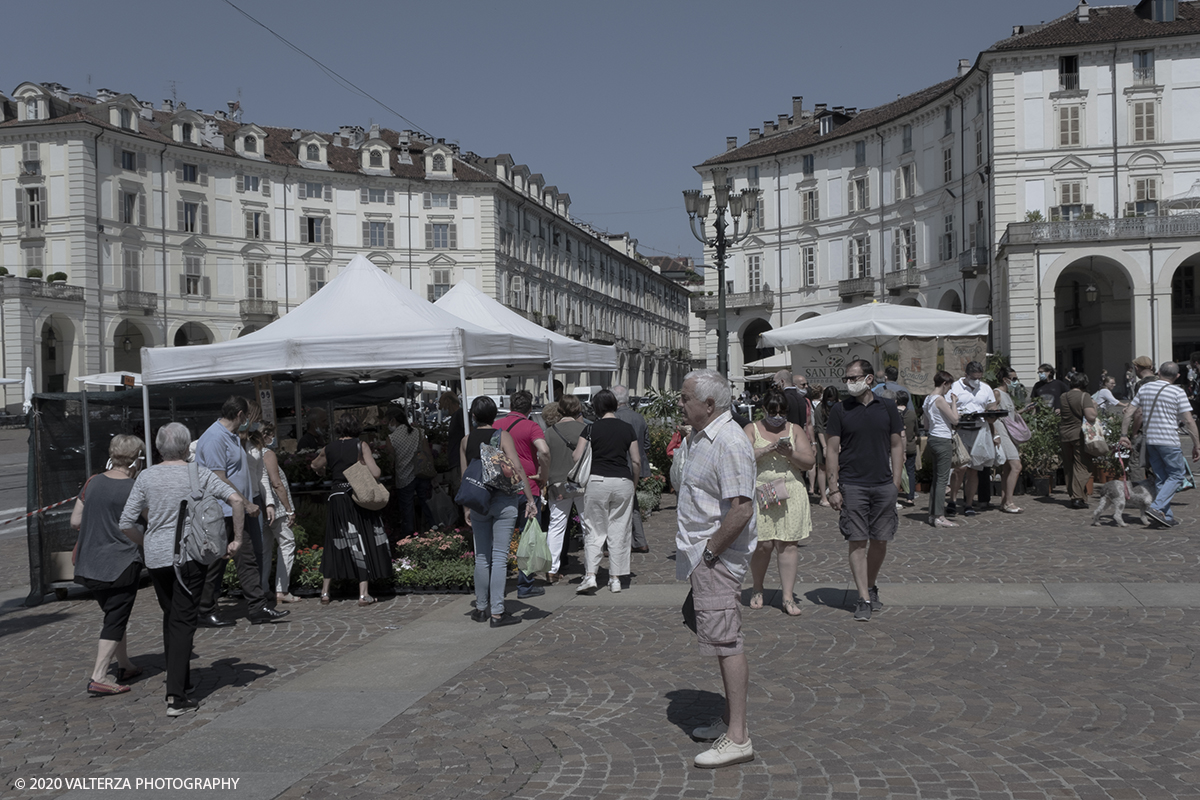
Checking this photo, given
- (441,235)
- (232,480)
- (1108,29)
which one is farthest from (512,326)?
(441,235)

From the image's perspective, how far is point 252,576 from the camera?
8.62 m

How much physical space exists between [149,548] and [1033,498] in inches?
487

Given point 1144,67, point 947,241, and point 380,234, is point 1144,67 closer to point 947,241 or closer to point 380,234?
point 947,241

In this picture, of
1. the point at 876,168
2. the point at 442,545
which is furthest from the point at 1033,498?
the point at 876,168

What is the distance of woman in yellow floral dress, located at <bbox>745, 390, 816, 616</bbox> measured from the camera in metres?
8.05

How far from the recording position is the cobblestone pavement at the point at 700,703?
15.3 ft

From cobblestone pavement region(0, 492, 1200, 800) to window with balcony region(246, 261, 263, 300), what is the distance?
50.5 meters

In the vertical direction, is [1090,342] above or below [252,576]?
above

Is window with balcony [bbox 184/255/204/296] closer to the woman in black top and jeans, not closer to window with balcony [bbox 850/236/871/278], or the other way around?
window with balcony [bbox 850/236/871/278]

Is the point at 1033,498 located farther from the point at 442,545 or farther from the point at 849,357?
the point at 442,545

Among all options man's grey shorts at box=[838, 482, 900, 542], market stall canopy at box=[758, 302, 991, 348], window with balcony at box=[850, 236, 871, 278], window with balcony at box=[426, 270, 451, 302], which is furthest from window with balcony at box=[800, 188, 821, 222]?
man's grey shorts at box=[838, 482, 900, 542]

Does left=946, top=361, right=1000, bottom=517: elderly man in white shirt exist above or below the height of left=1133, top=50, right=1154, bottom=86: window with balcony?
below

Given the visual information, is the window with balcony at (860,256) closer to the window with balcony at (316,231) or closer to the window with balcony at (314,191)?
the window with balcony at (316,231)

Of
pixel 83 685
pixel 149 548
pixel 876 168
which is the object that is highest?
pixel 876 168
